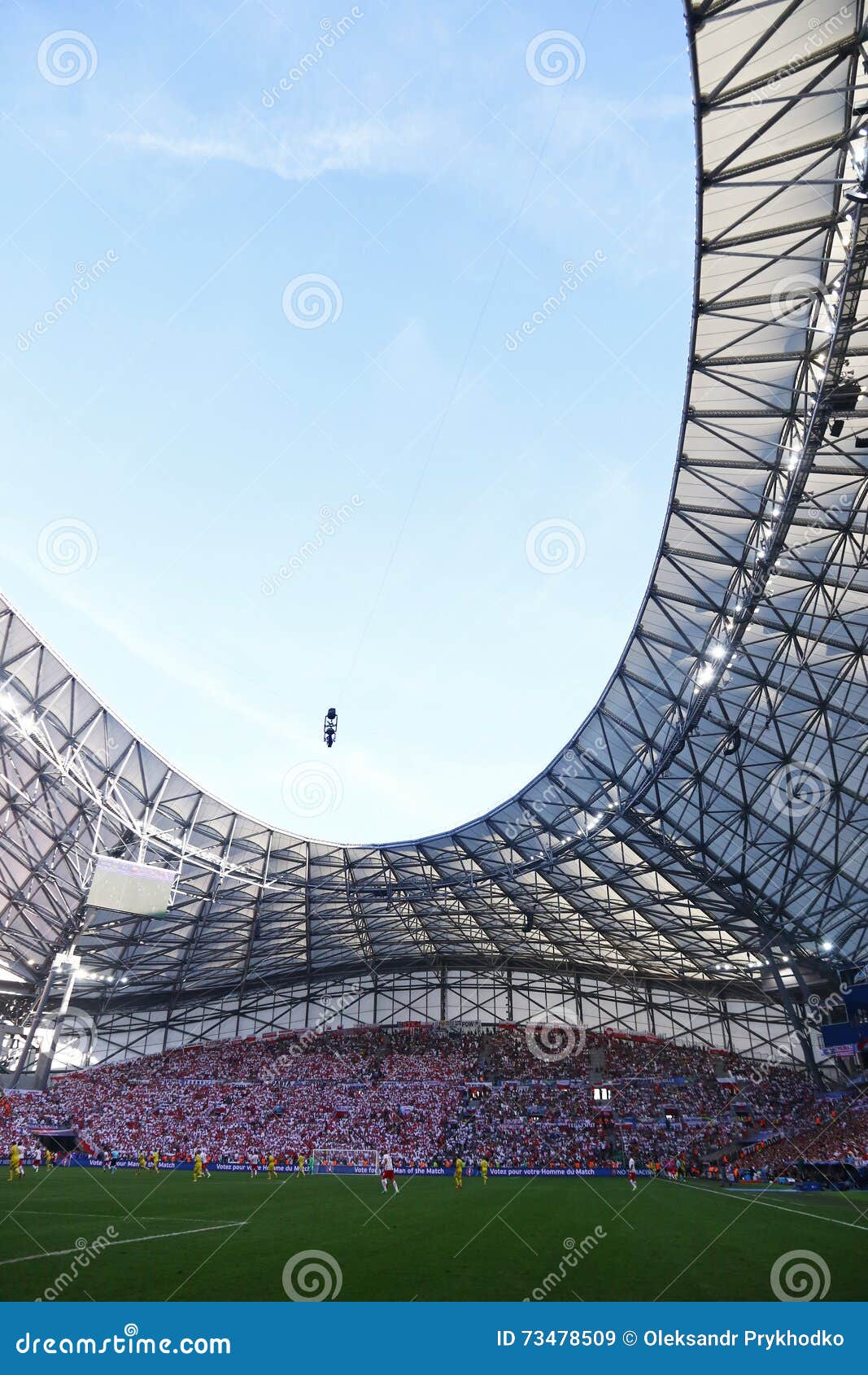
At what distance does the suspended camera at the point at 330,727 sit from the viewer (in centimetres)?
3453

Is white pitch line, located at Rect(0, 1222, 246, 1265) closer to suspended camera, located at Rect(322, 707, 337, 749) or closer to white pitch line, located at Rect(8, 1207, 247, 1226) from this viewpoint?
white pitch line, located at Rect(8, 1207, 247, 1226)

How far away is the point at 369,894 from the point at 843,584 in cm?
3633

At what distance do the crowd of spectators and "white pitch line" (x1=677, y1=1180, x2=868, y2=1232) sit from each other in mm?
8755
